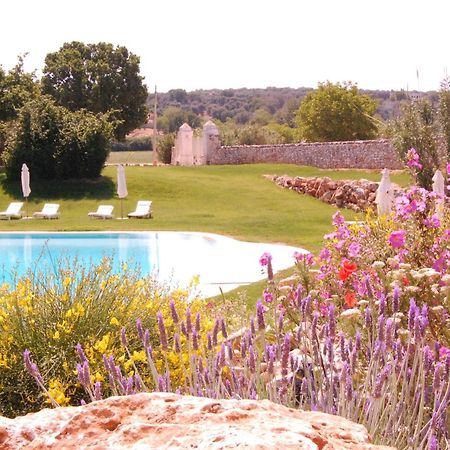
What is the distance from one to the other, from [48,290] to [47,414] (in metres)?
2.70

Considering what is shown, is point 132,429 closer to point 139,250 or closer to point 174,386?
point 174,386

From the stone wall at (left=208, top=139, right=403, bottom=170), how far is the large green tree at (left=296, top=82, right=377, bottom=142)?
45.3 feet

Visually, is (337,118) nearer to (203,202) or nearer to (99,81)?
(99,81)

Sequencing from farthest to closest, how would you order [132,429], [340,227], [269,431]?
[340,227] < [132,429] < [269,431]

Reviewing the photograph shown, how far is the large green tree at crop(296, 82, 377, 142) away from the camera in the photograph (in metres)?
48.2

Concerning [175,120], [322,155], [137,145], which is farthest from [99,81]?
[175,120]

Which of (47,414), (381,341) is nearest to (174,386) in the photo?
(381,341)

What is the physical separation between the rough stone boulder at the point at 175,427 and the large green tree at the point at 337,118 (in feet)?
152

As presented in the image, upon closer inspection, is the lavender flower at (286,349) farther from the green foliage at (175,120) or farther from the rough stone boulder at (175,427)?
the green foliage at (175,120)

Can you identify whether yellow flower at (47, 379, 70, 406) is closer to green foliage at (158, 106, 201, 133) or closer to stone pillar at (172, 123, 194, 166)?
stone pillar at (172, 123, 194, 166)

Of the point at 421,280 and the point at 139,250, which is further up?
the point at 421,280

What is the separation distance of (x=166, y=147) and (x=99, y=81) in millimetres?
5240

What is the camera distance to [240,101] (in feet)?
320

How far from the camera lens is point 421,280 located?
4.27 m
